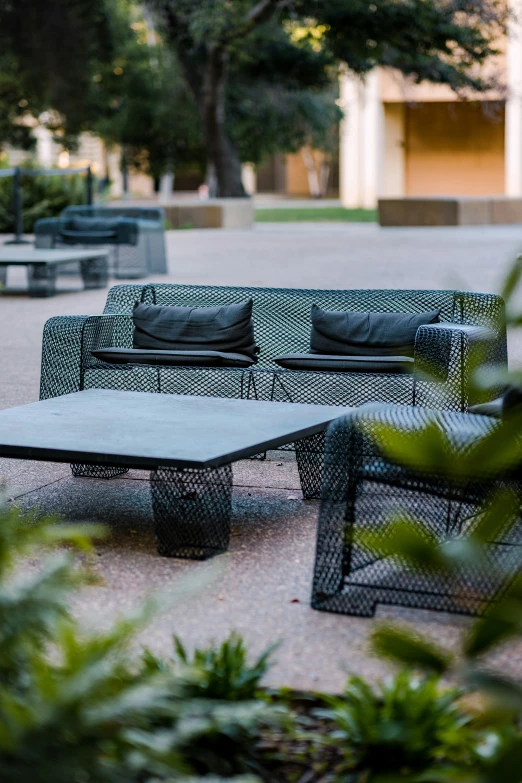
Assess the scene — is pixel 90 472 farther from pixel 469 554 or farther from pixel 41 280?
pixel 41 280

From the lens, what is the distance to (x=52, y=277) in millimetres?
14562

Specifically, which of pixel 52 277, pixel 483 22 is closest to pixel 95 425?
pixel 52 277

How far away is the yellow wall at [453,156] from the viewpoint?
163 ft

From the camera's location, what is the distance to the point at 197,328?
661cm

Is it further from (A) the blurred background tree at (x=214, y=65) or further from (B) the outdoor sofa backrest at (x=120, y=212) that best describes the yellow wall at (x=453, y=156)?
(B) the outdoor sofa backrest at (x=120, y=212)

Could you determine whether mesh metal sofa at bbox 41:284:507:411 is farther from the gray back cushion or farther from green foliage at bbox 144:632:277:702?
the gray back cushion

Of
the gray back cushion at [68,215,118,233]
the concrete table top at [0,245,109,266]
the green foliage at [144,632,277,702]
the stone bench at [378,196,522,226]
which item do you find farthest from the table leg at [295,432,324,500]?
the stone bench at [378,196,522,226]

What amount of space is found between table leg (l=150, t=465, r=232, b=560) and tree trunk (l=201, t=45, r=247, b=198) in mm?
22565

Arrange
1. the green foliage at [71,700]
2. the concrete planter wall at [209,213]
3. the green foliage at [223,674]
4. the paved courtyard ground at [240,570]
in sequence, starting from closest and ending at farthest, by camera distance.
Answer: the green foliage at [71,700] < the green foliage at [223,674] < the paved courtyard ground at [240,570] < the concrete planter wall at [209,213]

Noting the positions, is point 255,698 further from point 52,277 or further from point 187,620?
point 52,277

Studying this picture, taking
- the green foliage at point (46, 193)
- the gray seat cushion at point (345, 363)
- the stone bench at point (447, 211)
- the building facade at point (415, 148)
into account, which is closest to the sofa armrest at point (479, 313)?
the gray seat cushion at point (345, 363)

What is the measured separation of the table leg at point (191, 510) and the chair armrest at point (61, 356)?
1.75 metres

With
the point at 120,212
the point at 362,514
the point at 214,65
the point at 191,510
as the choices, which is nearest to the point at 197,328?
the point at 191,510

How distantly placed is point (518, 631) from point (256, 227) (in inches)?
1141
